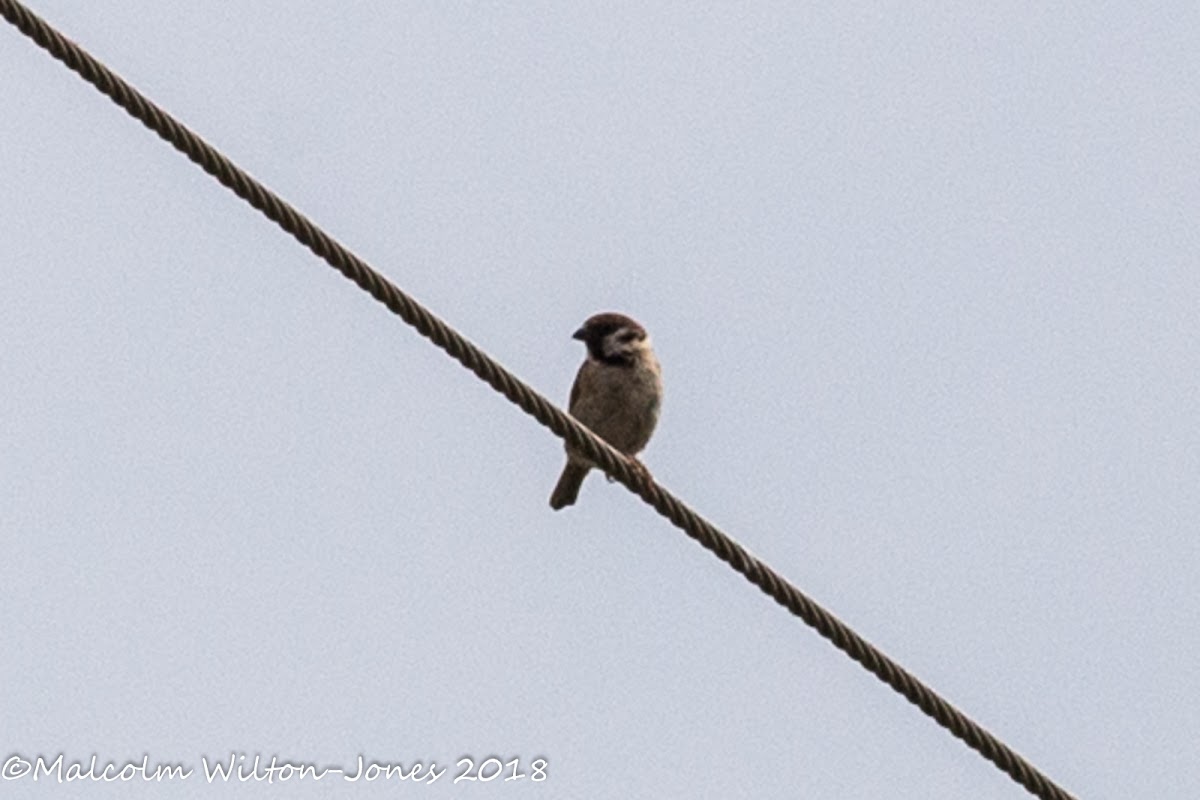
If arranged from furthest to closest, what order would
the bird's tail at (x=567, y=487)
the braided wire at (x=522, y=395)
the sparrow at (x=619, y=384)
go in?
1. the bird's tail at (x=567, y=487)
2. the sparrow at (x=619, y=384)
3. the braided wire at (x=522, y=395)

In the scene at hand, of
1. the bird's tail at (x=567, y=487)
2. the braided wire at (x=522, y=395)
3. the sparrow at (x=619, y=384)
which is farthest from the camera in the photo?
the bird's tail at (x=567, y=487)

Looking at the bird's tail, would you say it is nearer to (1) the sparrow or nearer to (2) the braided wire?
(1) the sparrow

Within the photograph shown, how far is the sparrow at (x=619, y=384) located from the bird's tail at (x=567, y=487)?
2.33 ft

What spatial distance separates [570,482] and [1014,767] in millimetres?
5498

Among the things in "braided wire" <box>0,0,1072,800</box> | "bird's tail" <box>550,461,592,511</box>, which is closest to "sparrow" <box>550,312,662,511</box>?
"bird's tail" <box>550,461,592,511</box>

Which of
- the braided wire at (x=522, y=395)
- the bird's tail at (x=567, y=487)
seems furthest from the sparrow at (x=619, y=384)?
the braided wire at (x=522, y=395)

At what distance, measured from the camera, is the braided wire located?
18.8 ft

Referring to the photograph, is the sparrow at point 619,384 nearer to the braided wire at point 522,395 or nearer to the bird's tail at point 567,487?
the bird's tail at point 567,487

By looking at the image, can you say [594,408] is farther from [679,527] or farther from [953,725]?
[953,725]

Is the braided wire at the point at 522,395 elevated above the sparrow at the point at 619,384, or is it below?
below

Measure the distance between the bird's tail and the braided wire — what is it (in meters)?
4.35

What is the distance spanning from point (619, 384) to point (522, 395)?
4.17 m

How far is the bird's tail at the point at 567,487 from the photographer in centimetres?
1174

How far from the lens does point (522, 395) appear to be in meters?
6.66
